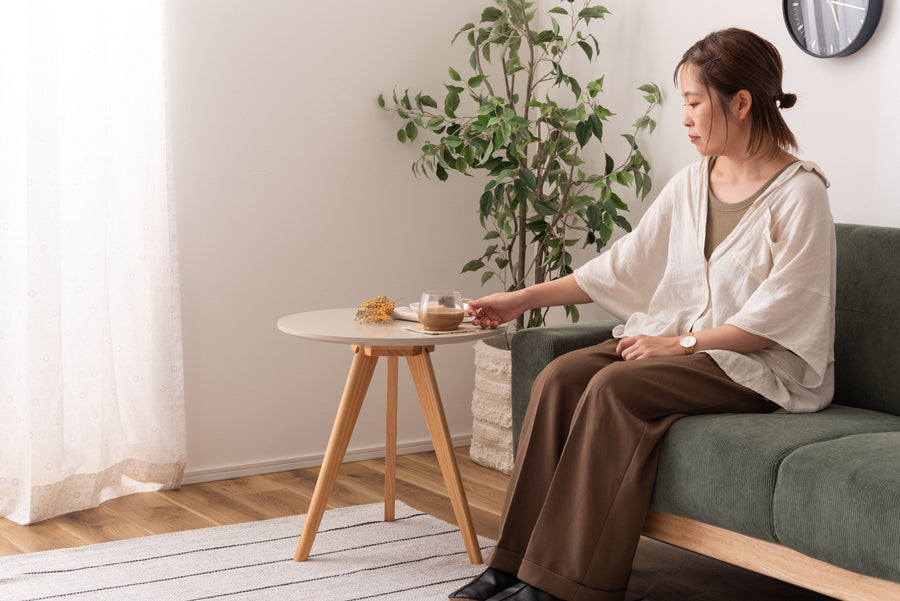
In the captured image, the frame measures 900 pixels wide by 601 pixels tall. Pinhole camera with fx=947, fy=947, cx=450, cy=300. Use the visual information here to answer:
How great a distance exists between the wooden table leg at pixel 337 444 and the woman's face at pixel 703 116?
88cm

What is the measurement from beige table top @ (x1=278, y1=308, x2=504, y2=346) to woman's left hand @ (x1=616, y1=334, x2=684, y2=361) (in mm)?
328

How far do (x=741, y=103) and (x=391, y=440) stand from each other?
46.1 inches

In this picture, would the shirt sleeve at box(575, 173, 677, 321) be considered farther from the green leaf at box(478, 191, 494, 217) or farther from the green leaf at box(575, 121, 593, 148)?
the green leaf at box(478, 191, 494, 217)

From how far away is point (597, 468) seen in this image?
1.75 meters

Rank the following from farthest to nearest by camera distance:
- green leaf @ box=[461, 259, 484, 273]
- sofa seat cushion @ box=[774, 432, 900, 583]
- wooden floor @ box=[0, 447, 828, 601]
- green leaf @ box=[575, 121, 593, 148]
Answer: green leaf @ box=[461, 259, 484, 273] < green leaf @ box=[575, 121, 593, 148] < wooden floor @ box=[0, 447, 828, 601] < sofa seat cushion @ box=[774, 432, 900, 583]

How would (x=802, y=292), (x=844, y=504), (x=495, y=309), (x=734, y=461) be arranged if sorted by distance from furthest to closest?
1. (x=495, y=309)
2. (x=802, y=292)
3. (x=734, y=461)
4. (x=844, y=504)

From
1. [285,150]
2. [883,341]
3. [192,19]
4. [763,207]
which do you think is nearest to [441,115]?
[285,150]

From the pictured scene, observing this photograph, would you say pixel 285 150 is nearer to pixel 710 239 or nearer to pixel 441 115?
pixel 441 115

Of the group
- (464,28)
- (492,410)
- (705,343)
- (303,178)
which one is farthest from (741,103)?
(303,178)

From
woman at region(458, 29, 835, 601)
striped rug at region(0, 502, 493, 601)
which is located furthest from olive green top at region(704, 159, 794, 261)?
striped rug at region(0, 502, 493, 601)

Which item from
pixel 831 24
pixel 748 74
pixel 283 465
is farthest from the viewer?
pixel 283 465

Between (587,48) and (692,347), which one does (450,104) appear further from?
(692,347)

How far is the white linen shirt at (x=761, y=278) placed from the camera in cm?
185

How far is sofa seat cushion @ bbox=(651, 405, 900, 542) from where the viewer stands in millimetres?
1591
